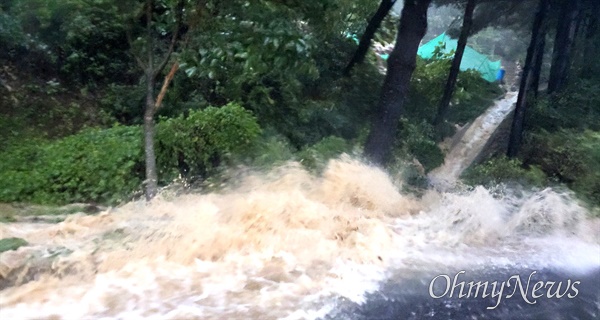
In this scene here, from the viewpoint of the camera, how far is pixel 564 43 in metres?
16.8

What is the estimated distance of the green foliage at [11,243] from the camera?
6.24 m

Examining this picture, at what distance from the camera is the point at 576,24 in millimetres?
16906

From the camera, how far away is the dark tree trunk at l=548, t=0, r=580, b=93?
54.1 feet

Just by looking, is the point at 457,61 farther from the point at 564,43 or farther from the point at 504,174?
the point at 504,174

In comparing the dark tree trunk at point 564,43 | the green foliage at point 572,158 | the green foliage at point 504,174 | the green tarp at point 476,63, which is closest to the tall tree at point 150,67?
the green foliage at point 504,174

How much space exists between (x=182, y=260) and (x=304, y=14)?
378 cm

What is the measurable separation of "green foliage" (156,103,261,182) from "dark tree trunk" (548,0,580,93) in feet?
35.6

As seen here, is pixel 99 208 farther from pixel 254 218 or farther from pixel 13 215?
pixel 254 218

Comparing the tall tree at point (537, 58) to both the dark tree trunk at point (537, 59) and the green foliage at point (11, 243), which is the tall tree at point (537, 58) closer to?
the dark tree trunk at point (537, 59)

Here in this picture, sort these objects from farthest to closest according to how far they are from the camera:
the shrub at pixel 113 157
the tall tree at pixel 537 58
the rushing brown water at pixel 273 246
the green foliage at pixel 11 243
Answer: the tall tree at pixel 537 58 < the shrub at pixel 113 157 < the green foliage at pixel 11 243 < the rushing brown water at pixel 273 246

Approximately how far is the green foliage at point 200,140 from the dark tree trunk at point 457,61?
850 centimetres

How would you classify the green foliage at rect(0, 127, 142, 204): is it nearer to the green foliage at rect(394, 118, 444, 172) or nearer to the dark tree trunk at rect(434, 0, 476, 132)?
the green foliage at rect(394, 118, 444, 172)

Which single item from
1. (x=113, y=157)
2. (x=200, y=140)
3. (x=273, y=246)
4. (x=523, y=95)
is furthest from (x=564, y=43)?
(x=273, y=246)

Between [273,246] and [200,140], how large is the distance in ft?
10.5
